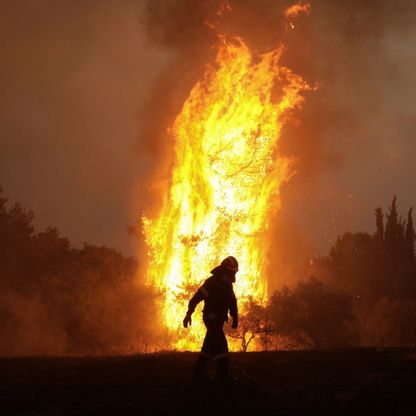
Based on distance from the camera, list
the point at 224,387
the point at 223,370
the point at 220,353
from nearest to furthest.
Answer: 1. the point at 224,387
2. the point at 223,370
3. the point at 220,353

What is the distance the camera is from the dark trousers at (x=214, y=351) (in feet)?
34.2

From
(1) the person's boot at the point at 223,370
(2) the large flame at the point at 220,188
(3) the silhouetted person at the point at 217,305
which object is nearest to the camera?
(1) the person's boot at the point at 223,370

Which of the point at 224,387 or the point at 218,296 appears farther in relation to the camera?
the point at 218,296

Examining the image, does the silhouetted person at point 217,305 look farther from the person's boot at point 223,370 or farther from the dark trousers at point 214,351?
the person's boot at point 223,370

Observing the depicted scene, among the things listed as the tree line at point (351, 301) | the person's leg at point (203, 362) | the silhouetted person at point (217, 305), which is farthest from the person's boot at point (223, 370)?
the tree line at point (351, 301)

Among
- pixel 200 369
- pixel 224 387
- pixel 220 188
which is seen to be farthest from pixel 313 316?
pixel 224 387

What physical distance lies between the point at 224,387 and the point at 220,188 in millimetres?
32263

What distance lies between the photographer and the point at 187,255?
41.7 meters

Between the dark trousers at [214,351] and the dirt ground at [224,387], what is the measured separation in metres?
0.34

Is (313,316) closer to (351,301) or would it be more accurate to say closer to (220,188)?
(351,301)

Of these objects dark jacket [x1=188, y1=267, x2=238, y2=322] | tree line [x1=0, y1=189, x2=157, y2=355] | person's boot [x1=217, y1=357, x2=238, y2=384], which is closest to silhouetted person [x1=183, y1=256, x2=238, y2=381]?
dark jacket [x1=188, y1=267, x2=238, y2=322]

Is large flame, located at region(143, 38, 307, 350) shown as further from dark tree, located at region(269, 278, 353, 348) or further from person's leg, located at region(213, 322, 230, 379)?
person's leg, located at region(213, 322, 230, 379)

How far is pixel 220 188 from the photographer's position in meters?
41.9

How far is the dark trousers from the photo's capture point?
10422 mm
